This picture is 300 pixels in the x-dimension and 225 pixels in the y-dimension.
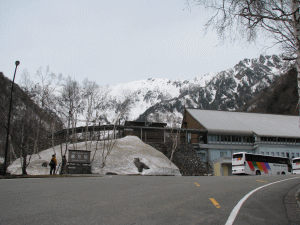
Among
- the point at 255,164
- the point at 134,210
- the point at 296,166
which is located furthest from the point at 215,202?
the point at 296,166

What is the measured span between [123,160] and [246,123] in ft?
121

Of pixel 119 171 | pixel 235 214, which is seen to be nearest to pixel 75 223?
pixel 235 214

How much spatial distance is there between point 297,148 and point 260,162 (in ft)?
92.6

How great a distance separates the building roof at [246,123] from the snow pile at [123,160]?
1769 centimetres

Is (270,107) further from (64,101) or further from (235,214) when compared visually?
(235,214)

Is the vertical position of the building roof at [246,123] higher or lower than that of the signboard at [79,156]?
higher

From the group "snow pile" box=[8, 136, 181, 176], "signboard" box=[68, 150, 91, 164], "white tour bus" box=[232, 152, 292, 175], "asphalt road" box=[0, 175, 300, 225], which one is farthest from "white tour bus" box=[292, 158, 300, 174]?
"asphalt road" box=[0, 175, 300, 225]

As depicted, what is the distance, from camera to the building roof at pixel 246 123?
6141 cm

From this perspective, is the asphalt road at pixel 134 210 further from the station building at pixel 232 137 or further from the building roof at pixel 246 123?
the building roof at pixel 246 123

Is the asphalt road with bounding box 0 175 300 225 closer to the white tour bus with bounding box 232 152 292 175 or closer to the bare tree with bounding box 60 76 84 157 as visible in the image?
the bare tree with bounding box 60 76 84 157

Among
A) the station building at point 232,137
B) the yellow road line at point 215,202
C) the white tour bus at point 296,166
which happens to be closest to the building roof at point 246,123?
the station building at point 232,137

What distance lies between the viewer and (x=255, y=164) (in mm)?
40750

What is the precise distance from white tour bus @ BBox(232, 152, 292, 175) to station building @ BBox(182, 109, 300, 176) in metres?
11.2

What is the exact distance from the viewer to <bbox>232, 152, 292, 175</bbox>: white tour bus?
1580 inches
